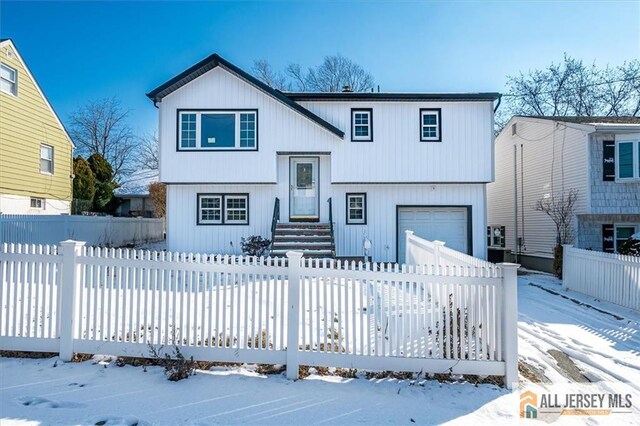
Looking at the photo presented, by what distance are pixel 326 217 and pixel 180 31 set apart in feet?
27.1

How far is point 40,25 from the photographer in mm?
12977

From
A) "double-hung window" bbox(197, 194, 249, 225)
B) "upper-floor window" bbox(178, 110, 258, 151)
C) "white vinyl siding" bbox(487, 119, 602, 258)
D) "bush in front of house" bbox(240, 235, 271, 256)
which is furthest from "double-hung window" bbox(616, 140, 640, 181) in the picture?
"double-hung window" bbox(197, 194, 249, 225)

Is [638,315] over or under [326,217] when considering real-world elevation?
under

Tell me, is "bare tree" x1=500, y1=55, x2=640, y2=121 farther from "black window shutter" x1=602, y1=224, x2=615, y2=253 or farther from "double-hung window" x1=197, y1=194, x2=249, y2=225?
"double-hung window" x1=197, y1=194, x2=249, y2=225

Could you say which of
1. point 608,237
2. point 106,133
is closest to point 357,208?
point 608,237

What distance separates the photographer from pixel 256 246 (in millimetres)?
12516

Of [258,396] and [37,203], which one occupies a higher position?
[37,203]

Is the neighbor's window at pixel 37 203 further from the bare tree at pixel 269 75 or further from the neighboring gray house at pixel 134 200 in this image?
the bare tree at pixel 269 75

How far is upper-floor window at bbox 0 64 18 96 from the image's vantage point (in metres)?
14.2

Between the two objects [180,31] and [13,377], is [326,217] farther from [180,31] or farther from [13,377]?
[13,377]

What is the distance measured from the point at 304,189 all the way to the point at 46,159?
1290 cm

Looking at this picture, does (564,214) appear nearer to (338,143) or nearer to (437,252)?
(338,143)

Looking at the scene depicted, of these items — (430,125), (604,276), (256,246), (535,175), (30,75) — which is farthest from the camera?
(535,175)

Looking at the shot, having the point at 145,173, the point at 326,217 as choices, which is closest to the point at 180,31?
the point at 326,217
